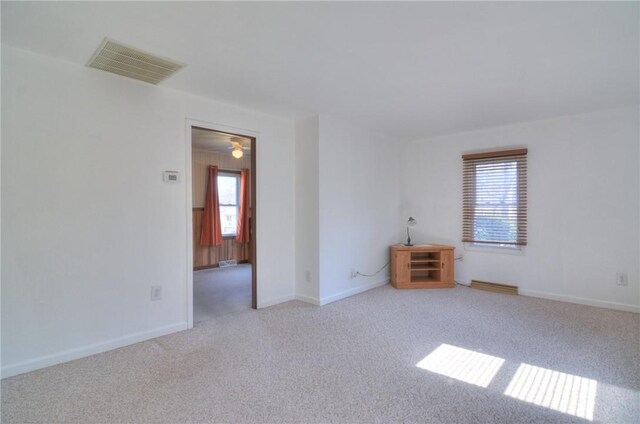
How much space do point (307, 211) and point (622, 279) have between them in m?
3.72

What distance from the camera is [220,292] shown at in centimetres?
445

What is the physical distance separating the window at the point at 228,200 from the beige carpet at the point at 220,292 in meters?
0.90

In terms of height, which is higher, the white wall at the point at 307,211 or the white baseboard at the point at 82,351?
the white wall at the point at 307,211

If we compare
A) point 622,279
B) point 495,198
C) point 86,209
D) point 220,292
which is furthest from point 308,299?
point 622,279

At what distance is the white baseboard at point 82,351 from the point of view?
2215mm

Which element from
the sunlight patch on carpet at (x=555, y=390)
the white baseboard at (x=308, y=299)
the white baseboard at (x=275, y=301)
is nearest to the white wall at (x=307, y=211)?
the white baseboard at (x=308, y=299)

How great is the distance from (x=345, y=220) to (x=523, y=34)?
2.66m

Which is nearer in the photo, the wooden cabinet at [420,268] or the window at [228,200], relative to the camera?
the wooden cabinet at [420,268]

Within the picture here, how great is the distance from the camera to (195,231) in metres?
6.11

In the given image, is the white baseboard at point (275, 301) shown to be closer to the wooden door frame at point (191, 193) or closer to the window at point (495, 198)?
the wooden door frame at point (191, 193)

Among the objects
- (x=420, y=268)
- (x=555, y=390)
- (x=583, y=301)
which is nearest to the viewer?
(x=555, y=390)

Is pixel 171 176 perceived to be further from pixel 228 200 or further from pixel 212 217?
pixel 228 200

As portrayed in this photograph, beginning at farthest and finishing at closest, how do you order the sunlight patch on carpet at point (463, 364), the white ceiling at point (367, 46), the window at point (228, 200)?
the window at point (228, 200) → the sunlight patch on carpet at point (463, 364) → the white ceiling at point (367, 46)

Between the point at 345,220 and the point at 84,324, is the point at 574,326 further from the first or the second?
the point at 84,324
